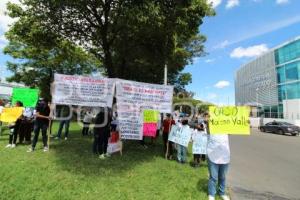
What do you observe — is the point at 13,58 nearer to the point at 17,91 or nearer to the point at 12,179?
the point at 17,91

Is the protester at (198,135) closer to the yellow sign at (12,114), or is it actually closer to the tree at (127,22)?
the tree at (127,22)

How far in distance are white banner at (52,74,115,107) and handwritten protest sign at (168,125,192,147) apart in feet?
8.31

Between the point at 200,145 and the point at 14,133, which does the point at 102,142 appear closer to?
the point at 200,145

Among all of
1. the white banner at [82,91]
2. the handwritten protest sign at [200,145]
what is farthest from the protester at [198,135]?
the white banner at [82,91]

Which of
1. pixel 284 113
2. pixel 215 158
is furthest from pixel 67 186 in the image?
pixel 284 113

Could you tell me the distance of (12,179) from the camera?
675 cm

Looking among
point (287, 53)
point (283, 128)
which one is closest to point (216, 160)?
point (283, 128)

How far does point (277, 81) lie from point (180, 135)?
56.9m

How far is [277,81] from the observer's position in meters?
61.4

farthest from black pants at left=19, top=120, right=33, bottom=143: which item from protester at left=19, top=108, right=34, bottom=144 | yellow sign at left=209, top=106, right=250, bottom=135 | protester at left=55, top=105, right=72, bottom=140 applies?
yellow sign at left=209, top=106, right=250, bottom=135

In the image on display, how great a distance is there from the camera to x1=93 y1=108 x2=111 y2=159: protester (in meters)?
9.94

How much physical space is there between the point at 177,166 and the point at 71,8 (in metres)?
7.38

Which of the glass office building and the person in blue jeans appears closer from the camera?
the person in blue jeans

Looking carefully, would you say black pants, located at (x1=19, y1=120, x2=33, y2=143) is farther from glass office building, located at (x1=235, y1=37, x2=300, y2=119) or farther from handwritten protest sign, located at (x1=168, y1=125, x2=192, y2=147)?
glass office building, located at (x1=235, y1=37, x2=300, y2=119)
